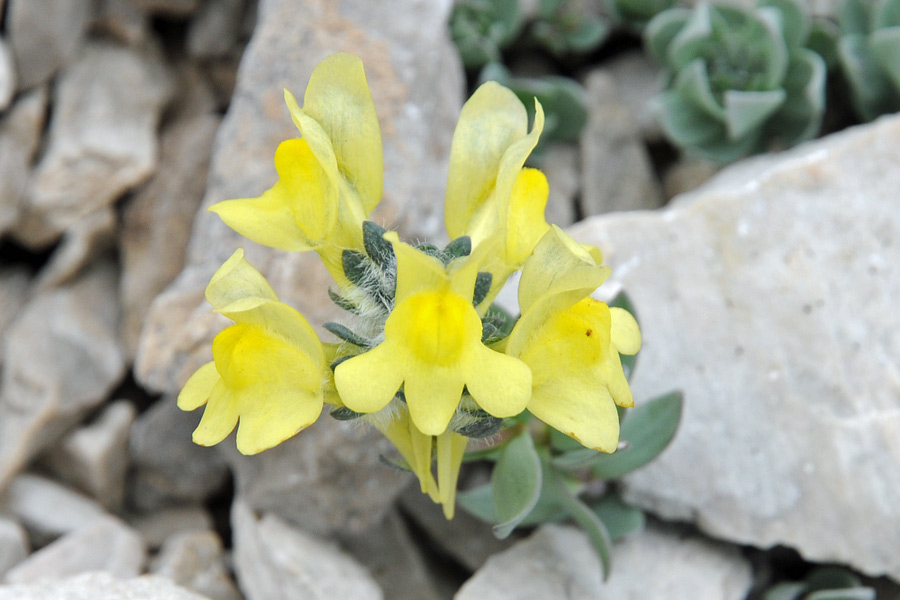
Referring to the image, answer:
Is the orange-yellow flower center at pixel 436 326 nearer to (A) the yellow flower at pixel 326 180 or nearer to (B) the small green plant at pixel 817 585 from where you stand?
(A) the yellow flower at pixel 326 180

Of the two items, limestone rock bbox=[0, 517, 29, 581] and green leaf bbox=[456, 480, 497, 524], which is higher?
green leaf bbox=[456, 480, 497, 524]

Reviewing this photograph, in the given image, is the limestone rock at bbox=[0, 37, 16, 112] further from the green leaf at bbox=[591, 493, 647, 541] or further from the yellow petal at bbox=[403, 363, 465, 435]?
the green leaf at bbox=[591, 493, 647, 541]

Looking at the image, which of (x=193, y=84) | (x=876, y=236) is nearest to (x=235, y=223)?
(x=876, y=236)

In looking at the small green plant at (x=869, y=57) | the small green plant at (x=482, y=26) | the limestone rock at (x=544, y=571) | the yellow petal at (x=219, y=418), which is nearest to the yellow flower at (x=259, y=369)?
the yellow petal at (x=219, y=418)

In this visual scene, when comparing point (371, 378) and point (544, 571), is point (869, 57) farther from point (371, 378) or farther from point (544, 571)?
point (371, 378)

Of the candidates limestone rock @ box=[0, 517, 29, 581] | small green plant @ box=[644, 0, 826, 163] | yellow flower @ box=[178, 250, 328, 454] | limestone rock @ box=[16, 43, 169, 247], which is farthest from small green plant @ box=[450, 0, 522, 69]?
limestone rock @ box=[0, 517, 29, 581]

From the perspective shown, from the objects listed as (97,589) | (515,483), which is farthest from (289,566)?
(515,483)
